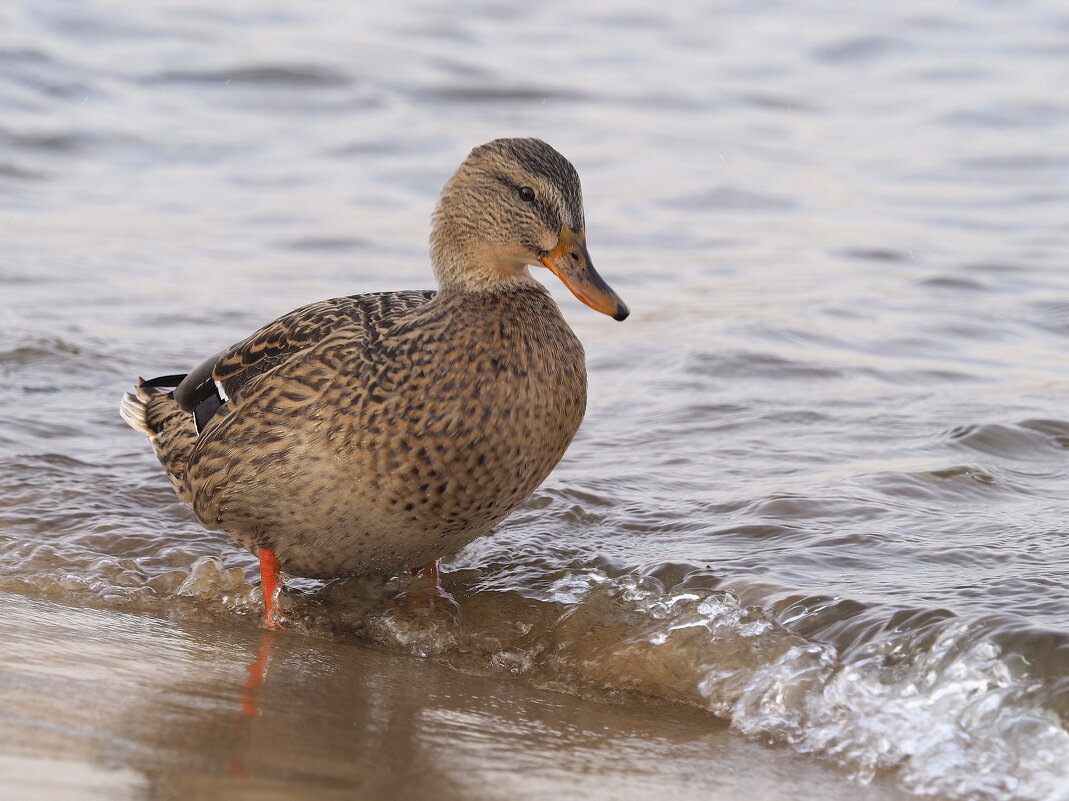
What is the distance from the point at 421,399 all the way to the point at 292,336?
0.60m

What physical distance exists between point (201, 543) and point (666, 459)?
173cm

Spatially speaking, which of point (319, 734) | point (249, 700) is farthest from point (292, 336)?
point (319, 734)

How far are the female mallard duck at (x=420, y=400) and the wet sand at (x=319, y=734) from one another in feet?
1.23

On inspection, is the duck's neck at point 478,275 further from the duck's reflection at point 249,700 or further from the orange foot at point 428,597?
the duck's reflection at point 249,700

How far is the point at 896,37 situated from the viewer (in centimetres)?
1409

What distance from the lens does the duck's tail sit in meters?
4.68

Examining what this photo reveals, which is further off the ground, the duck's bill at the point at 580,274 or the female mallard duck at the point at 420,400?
the duck's bill at the point at 580,274

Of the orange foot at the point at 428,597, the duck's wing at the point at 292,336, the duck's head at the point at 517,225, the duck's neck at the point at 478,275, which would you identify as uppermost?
the duck's head at the point at 517,225

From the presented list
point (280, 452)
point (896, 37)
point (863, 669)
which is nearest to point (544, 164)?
point (280, 452)

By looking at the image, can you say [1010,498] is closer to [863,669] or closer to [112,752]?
[863,669]

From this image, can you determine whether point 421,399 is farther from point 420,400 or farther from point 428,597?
point 428,597

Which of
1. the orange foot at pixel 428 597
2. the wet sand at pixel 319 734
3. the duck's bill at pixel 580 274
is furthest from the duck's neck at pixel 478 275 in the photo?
the wet sand at pixel 319 734

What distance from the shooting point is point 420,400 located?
4.00 m

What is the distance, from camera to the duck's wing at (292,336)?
4.32 m
